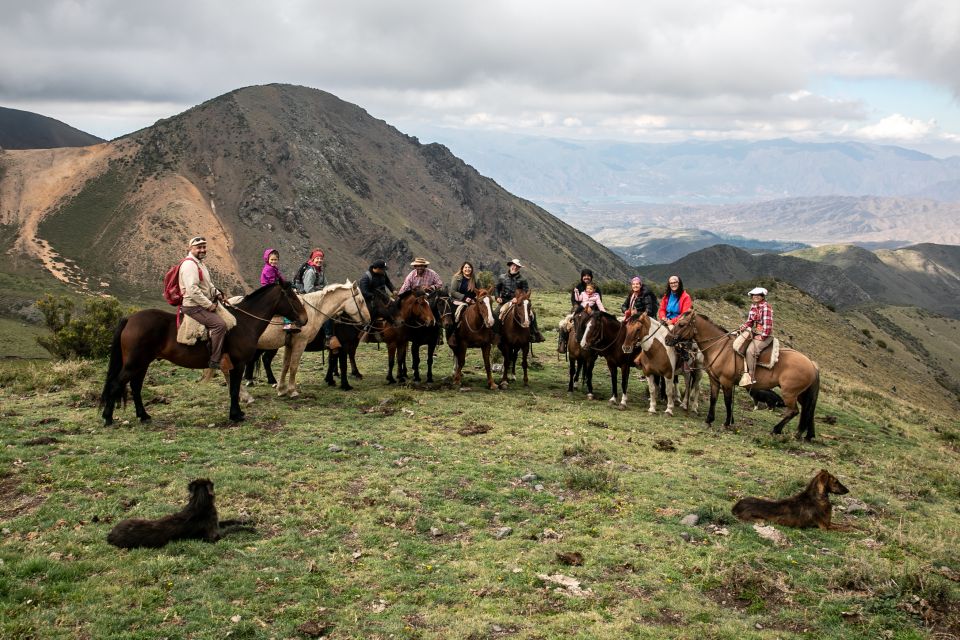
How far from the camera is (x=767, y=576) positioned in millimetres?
7352

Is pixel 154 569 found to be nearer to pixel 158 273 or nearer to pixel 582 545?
pixel 582 545

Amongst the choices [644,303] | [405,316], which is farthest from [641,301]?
[405,316]

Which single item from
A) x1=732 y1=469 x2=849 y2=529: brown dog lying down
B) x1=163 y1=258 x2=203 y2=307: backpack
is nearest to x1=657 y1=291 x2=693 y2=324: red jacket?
x1=732 y1=469 x2=849 y2=529: brown dog lying down

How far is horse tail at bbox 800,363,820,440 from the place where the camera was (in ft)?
47.3

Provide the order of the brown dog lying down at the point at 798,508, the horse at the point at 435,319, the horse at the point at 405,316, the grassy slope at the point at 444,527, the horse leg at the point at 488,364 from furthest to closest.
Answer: the horse leg at the point at 488,364 < the horse at the point at 435,319 < the horse at the point at 405,316 < the brown dog lying down at the point at 798,508 < the grassy slope at the point at 444,527

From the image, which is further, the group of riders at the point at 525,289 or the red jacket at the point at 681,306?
the red jacket at the point at 681,306

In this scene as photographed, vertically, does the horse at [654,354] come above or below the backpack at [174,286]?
below

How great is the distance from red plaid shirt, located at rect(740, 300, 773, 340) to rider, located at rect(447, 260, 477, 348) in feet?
23.8

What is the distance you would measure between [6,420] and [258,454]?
577 centimetres

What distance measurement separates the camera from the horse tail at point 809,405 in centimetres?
1443

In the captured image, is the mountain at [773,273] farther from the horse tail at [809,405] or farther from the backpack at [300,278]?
the backpack at [300,278]

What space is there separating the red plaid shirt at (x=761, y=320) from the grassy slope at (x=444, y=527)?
8.25ft

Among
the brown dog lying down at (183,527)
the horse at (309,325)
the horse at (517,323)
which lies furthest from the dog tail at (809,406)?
the brown dog lying down at (183,527)

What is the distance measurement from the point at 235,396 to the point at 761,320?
12.3 metres
